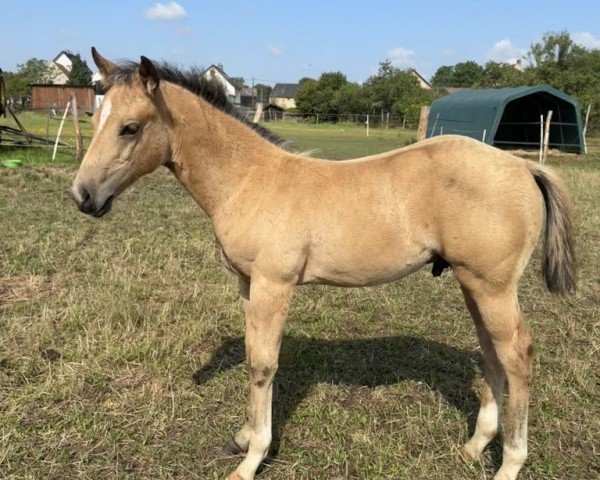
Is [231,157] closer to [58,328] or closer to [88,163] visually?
[88,163]

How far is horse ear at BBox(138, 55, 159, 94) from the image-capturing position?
2482 mm

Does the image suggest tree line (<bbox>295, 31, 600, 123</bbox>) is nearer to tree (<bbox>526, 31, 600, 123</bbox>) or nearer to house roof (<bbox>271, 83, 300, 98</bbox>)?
tree (<bbox>526, 31, 600, 123</bbox>)

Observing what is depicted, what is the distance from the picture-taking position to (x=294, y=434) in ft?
10.6

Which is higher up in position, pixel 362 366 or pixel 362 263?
pixel 362 263

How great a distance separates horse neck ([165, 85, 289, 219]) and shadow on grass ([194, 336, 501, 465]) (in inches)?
61.7

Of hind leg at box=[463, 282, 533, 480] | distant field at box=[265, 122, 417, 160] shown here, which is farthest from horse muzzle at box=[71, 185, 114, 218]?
distant field at box=[265, 122, 417, 160]

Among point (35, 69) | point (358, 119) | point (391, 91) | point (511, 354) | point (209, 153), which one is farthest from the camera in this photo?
point (35, 69)

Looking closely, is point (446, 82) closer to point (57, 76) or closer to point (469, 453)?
point (57, 76)

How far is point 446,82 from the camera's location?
11525 centimetres

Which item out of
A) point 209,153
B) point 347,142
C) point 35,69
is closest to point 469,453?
point 209,153

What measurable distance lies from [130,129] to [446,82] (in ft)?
406

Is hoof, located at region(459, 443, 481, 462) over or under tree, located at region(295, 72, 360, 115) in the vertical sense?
under

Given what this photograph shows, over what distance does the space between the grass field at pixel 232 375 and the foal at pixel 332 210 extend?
1.54 ft

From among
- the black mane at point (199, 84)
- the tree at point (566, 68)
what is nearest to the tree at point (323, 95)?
the tree at point (566, 68)
